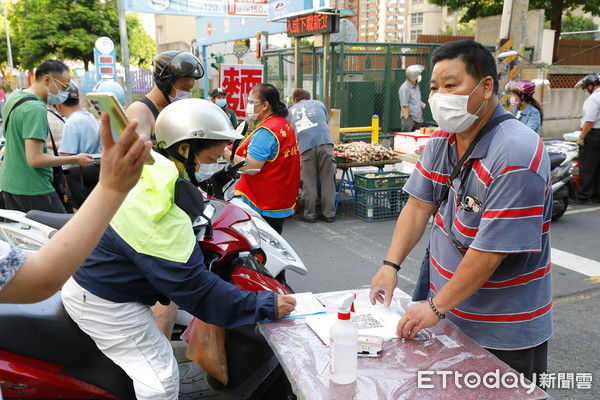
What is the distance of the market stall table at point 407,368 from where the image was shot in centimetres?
162

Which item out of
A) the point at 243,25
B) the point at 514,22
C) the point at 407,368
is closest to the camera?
the point at 407,368

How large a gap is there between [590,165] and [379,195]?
373 centimetres

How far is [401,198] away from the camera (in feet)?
24.7

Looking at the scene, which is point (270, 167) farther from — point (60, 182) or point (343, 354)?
point (343, 354)

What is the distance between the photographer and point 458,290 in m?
1.90

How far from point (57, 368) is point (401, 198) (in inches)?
230

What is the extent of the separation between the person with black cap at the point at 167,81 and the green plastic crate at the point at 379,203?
3.81m

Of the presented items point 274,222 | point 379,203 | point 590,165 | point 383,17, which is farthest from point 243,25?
point 383,17

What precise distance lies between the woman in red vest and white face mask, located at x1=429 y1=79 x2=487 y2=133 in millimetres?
2854

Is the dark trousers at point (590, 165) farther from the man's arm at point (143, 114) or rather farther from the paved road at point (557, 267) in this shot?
the man's arm at point (143, 114)

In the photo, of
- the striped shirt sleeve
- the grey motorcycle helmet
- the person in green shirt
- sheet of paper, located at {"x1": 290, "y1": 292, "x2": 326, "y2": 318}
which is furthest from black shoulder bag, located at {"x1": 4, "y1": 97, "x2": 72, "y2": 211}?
the striped shirt sleeve

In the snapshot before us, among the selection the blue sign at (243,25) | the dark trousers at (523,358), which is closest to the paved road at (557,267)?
the dark trousers at (523,358)

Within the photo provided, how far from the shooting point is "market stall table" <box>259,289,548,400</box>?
1622 millimetres

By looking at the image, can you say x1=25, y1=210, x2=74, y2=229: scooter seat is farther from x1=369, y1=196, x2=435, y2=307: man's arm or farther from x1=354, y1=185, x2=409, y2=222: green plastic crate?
x1=354, y1=185, x2=409, y2=222: green plastic crate
